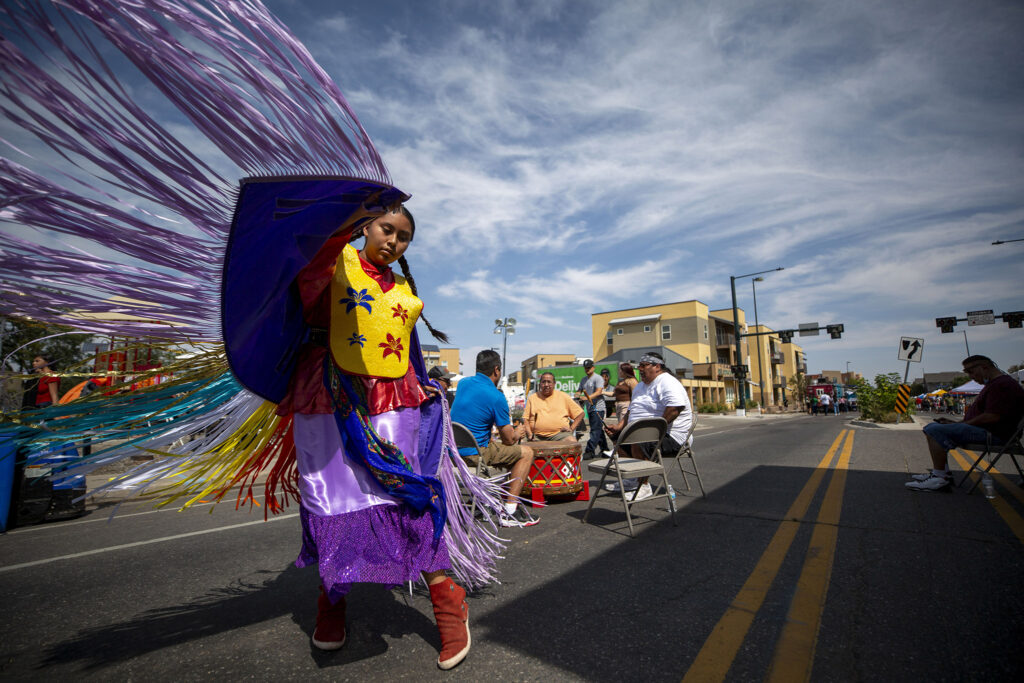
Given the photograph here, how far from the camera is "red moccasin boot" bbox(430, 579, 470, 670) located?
1882mm

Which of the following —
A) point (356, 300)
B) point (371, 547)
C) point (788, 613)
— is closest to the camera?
point (371, 547)

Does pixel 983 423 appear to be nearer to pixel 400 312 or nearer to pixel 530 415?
pixel 530 415

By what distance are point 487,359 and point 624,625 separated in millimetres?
2800

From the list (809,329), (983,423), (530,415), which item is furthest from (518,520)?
(809,329)

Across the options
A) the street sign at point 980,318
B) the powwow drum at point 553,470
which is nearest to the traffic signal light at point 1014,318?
the street sign at point 980,318

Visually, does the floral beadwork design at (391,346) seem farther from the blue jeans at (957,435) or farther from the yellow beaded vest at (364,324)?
the blue jeans at (957,435)

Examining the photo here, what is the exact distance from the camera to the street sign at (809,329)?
26812 mm

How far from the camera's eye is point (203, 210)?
1.58 metres

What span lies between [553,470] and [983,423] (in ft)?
13.7

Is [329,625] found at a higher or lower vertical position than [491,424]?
lower

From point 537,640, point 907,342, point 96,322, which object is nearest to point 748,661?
point 537,640

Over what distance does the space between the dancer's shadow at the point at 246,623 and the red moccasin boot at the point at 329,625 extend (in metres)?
0.05

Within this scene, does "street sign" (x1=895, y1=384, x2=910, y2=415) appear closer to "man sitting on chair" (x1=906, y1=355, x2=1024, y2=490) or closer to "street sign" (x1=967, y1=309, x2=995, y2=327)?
"street sign" (x1=967, y1=309, x2=995, y2=327)

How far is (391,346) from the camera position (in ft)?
6.70
